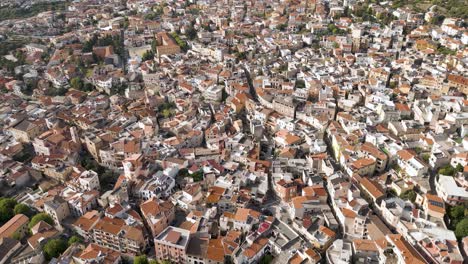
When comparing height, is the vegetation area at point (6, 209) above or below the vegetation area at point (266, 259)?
above

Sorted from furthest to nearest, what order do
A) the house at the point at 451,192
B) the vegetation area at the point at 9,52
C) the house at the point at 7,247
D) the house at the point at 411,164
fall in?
the vegetation area at the point at 9,52
the house at the point at 411,164
the house at the point at 451,192
the house at the point at 7,247

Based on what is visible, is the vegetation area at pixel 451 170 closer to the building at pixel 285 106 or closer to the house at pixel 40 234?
the building at pixel 285 106

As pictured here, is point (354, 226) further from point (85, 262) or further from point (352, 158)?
point (85, 262)

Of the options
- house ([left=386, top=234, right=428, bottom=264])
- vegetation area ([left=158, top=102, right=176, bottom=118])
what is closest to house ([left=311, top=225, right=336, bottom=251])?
house ([left=386, top=234, right=428, bottom=264])

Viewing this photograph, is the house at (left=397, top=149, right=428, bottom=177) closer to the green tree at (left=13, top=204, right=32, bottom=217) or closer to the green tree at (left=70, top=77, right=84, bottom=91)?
the green tree at (left=13, top=204, right=32, bottom=217)

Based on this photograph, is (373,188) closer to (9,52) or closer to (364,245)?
(364,245)

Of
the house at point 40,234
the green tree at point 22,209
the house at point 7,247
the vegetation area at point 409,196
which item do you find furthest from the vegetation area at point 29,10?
the vegetation area at point 409,196

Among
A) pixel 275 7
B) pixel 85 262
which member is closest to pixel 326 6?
pixel 275 7

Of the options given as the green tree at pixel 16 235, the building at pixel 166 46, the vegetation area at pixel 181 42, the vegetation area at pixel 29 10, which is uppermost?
the vegetation area at pixel 29 10
